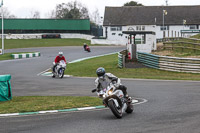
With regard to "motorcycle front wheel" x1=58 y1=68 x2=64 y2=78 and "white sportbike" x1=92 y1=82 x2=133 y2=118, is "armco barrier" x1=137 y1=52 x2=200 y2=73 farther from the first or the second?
"white sportbike" x1=92 y1=82 x2=133 y2=118

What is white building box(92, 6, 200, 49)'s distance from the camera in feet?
286

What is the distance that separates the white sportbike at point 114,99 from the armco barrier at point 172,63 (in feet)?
55.0

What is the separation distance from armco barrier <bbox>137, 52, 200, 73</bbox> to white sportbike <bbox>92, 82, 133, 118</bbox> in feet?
55.0

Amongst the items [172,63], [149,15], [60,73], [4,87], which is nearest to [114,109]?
[4,87]

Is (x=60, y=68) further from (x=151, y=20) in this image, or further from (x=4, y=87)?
(x=151, y=20)

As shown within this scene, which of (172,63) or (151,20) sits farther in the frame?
(151,20)

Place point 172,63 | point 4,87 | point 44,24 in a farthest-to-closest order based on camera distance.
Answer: point 44,24
point 172,63
point 4,87

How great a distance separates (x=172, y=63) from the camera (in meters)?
27.8

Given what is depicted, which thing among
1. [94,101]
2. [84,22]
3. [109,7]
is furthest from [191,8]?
[94,101]

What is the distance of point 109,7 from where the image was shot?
306ft

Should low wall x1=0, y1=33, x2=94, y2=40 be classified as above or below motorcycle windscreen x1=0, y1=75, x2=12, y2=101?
above

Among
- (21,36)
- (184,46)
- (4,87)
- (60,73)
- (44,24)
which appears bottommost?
(60,73)

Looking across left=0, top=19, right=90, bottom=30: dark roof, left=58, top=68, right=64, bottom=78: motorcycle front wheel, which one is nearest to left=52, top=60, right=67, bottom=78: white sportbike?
left=58, top=68, right=64, bottom=78: motorcycle front wheel

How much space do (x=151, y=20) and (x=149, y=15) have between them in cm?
177
